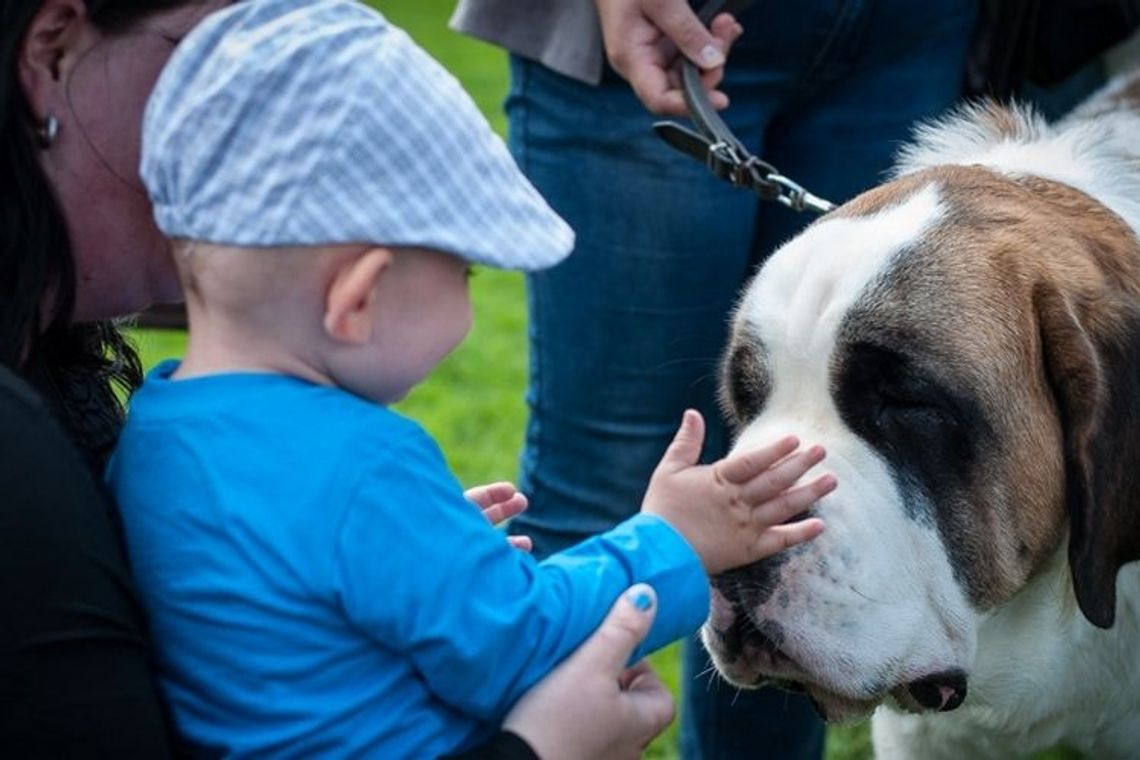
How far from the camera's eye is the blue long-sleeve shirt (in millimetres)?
1784

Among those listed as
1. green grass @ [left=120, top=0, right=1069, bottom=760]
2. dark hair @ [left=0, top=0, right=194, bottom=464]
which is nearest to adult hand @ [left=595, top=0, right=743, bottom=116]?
dark hair @ [left=0, top=0, right=194, bottom=464]

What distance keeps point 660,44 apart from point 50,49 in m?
1.18

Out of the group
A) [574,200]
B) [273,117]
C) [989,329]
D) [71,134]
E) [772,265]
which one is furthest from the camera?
[574,200]

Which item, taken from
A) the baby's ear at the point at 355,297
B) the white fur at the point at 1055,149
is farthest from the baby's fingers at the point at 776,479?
the white fur at the point at 1055,149

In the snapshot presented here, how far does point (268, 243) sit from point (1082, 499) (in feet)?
4.05

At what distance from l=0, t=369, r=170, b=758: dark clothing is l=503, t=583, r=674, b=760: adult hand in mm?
388

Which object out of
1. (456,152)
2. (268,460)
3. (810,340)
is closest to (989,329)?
(810,340)

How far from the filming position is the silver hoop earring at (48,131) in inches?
78.4

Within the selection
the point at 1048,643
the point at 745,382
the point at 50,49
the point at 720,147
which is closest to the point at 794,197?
the point at 720,147

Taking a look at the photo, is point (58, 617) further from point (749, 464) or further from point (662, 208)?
point (662, 208)

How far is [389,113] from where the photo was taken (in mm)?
1801

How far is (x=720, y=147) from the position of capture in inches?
110

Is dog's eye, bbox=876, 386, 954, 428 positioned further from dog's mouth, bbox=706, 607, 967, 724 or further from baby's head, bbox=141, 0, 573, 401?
baby's head, bbox=141, 0, 573, 401

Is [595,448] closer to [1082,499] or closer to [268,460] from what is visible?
[1082,499]
